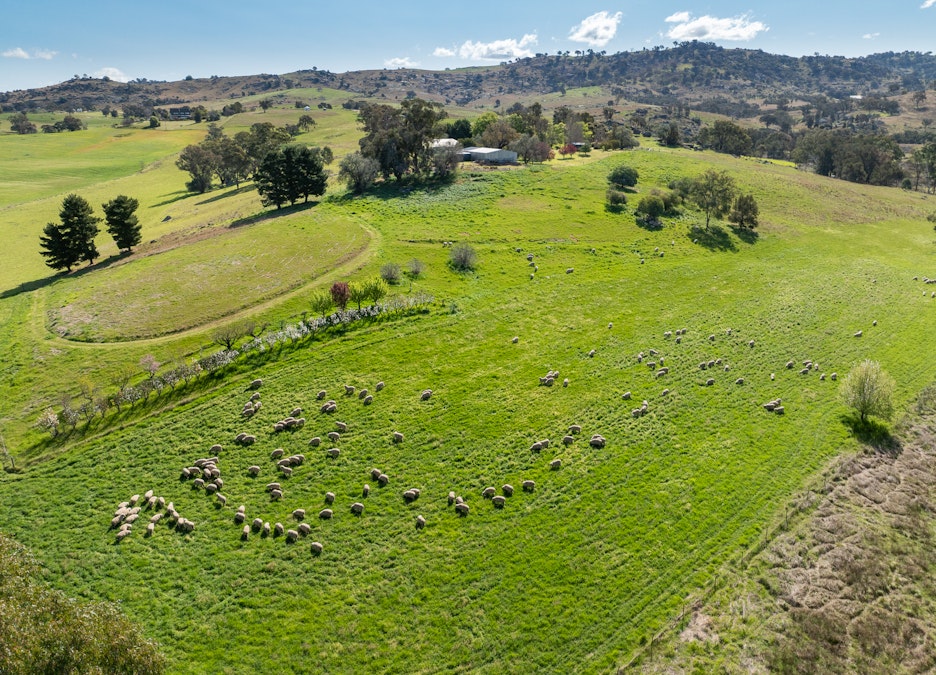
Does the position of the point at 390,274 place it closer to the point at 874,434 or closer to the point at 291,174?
the point at 291,174

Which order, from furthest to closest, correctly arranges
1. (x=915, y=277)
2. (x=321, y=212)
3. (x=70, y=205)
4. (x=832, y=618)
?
(x=321, y=212) < (x=915, y=277) < (x=70, y=205) < (x=832, y=618)

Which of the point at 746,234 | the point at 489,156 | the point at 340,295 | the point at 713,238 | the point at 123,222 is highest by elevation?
the point at 489,156

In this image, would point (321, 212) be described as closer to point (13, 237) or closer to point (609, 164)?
point (13, 237)

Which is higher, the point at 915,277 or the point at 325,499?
the point at 915,277

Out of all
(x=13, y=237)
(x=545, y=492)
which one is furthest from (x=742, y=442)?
(x=13, y=237)

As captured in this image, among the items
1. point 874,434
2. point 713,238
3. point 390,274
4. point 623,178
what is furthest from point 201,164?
point 874,434

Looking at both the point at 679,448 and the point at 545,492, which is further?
the point at 679,448

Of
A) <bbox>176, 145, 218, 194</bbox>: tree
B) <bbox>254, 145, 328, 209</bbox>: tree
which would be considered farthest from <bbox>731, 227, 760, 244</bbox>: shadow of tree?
<bbox>176, 145, 218, 194</bbox>: tree
